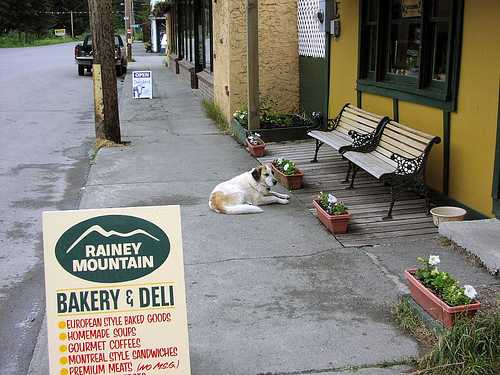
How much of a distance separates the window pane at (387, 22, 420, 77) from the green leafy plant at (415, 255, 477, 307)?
395 centimetres

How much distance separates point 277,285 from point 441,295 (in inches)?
55.3

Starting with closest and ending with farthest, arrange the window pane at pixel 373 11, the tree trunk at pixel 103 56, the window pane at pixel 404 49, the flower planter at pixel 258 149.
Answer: the window pane at pixel 404 49 → the window pane at pixel 373 11 → the flower planter at pixel 258 149 → the tree trunk at pixel 103 56

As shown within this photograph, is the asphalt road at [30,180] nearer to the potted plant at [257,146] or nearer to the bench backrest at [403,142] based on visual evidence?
the potted plant at [257,146]

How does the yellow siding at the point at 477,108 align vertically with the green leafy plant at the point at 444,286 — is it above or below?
above

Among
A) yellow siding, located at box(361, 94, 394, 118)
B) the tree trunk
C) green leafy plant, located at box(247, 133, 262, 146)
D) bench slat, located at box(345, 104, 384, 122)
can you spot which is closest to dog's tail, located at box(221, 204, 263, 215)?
bench slat, located at box(345, 104, 384, 122)

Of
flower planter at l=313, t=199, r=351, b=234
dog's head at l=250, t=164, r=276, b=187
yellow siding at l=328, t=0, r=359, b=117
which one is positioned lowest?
flower planter at l=313, t=199, r=351, b=234

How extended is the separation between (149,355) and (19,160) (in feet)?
25.3

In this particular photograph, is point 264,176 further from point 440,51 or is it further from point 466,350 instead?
point 466,350

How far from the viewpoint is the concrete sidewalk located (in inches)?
151

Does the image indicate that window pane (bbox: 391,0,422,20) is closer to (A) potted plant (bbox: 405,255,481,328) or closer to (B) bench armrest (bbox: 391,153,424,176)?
(B) bench armrest (bbox: 391,153,424,176)

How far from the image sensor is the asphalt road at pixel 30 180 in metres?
4.59

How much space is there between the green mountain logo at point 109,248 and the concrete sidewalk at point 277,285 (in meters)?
0.90

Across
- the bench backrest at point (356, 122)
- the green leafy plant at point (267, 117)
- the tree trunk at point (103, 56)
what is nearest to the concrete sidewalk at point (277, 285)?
the bench backrest at point (356, 122)

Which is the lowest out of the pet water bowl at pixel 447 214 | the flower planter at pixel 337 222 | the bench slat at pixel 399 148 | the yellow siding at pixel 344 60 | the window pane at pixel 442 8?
the flower planter at pixel 337 222
